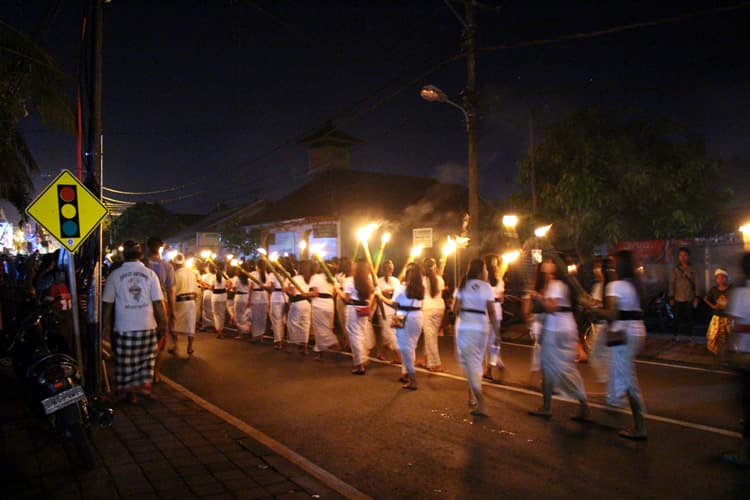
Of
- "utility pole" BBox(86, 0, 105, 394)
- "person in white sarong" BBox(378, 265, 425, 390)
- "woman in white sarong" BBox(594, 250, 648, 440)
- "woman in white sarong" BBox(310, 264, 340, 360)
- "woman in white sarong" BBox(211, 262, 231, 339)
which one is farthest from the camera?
"woman in white sarong" BBox(211, 262, 231, 339)

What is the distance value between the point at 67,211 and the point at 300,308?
5.99m

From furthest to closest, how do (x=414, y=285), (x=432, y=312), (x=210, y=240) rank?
1. (x=210, y=240)
2. (x=432, y=312)
3. (x=414, y=285)

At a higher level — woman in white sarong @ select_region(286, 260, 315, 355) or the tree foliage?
the tree foliage

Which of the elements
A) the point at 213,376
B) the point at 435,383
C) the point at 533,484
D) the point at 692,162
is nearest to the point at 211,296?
the point at 213,376

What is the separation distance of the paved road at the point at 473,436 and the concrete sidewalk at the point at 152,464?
22.6 inches

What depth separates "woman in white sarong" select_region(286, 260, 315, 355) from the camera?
12734 mm

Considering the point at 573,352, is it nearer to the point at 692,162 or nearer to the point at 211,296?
the point at 211,296

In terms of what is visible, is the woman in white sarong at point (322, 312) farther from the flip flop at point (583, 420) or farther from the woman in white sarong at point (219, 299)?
the flip flop at point (583, 420)

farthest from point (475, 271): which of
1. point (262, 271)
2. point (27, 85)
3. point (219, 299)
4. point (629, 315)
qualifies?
point (219, 299)

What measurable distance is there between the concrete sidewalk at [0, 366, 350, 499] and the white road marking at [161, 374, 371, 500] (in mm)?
75

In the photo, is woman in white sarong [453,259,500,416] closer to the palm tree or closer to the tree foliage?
the palm tree

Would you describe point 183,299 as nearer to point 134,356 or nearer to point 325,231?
point 134,356

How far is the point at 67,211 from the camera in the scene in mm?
7590

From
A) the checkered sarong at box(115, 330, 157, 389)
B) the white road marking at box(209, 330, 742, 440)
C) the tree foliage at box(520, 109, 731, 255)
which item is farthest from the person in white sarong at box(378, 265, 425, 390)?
the tree foliage at box(520, 109, 731, 255)
